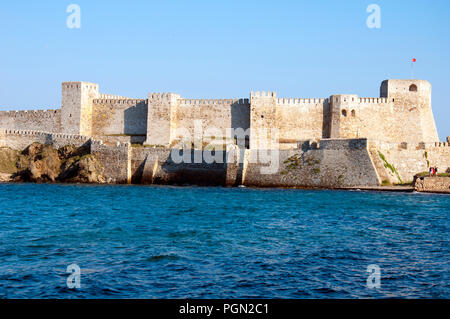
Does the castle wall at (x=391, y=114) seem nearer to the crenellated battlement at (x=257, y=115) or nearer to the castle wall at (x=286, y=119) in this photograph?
the crenellated battlement at (x=257, y=115)

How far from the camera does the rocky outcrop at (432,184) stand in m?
32.7

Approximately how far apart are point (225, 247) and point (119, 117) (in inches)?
1214

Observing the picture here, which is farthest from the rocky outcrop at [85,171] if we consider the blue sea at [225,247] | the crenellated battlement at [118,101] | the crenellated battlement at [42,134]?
the blue sea at [225,247]

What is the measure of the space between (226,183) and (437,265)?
23.7m

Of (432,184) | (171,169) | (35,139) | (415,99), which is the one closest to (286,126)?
(415,99)

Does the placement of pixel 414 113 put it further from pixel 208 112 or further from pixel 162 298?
pixel 162 298

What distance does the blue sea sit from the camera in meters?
11.4

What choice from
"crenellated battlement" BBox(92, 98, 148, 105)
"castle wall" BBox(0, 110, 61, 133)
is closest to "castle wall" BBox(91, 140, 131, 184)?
"crenellated battlement" BBox(92, 98, 148, 105)

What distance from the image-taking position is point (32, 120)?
47094 millimetres

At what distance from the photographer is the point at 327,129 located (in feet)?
135

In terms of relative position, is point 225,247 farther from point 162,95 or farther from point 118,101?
point 118,101

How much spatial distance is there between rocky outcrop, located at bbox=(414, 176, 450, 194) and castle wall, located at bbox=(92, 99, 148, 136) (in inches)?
818
